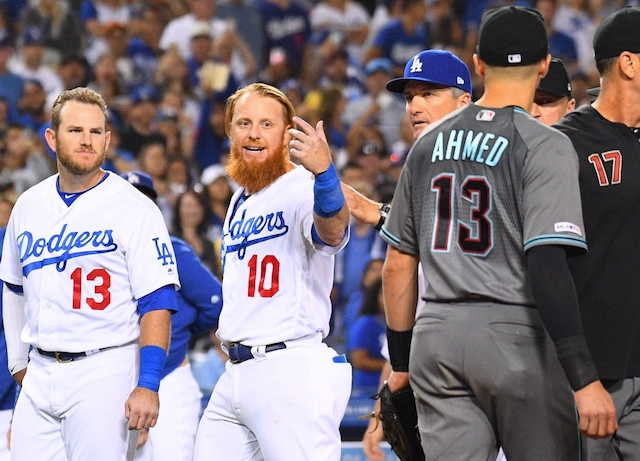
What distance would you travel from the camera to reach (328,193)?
3.77 meters

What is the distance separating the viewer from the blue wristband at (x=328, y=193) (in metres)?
3.76

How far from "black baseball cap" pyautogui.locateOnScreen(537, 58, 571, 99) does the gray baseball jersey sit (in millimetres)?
1583

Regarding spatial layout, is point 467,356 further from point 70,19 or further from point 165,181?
point 70,19

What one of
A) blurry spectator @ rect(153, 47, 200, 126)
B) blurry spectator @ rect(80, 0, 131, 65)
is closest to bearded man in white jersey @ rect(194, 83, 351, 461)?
blurry spectator @ rect(153, 47, 200, 126)

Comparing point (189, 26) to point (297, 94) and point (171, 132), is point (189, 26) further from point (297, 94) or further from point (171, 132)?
point (171, 132)

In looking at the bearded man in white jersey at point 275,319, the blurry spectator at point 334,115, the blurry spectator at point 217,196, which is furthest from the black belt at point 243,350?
the blurry spectator at point 334,115

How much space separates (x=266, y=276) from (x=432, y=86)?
115 cm

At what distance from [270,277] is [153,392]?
2.14 ft

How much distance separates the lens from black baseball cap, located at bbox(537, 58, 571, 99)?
15.4 ft

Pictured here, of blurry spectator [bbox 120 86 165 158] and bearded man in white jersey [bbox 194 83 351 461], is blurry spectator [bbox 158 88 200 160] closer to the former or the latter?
blurry spectator [bbox 120 86 165 158]

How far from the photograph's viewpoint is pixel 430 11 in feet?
39.1

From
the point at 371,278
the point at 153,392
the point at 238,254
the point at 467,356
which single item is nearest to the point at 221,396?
the point at 153,392

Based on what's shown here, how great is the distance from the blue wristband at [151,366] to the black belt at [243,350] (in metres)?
0.29

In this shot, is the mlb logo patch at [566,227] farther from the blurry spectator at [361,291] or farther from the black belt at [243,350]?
the blurry spectator at [361,291]
